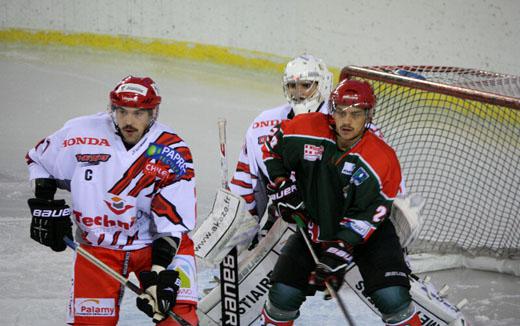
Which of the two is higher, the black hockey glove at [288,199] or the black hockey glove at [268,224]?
the black hockey glove at [288,199]

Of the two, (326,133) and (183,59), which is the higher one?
(326,133)

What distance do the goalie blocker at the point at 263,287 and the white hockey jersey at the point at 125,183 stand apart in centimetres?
44

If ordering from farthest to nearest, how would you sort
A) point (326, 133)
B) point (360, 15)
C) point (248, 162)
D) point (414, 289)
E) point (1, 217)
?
point (360, 15), point (1, 217), point (248, 162), point (414, 289), point (326, 133)

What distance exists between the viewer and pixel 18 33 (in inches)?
287

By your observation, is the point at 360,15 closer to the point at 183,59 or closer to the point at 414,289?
the point at 183,59

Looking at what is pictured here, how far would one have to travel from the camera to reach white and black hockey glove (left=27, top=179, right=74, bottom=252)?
110 inches

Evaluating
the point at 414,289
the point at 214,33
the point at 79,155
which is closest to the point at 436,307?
the point at 414,289

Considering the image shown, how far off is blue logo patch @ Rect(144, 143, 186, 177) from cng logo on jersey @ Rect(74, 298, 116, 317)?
466mm

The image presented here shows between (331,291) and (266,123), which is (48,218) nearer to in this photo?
(331,291)

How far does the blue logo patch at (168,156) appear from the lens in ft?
9.02

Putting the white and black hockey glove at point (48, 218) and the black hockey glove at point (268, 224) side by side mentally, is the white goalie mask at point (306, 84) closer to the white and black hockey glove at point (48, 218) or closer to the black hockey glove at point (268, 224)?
the black hockey glove at point (268, 224)

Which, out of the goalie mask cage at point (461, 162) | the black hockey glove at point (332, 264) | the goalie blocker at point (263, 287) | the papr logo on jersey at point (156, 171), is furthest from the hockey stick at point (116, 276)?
the goalie mask cage at point (461, 162)

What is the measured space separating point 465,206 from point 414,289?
5.52 feet

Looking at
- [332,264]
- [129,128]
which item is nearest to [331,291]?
[332,264]
